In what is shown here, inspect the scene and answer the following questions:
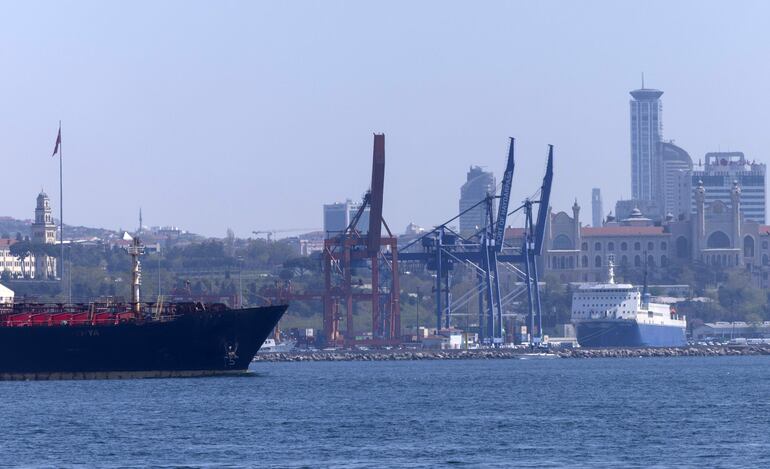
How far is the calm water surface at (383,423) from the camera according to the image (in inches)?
2104

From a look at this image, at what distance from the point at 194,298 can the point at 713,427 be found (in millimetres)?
87895

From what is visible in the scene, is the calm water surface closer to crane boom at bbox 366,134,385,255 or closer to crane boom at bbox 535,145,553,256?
crane boom at bbox 366,134,385,255

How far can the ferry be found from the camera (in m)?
174

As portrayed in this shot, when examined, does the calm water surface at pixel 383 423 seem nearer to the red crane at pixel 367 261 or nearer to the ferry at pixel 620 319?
the red crane at pixel 367 261

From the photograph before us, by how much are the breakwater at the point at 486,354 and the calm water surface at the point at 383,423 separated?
5578cm

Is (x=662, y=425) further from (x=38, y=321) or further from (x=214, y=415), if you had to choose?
(x=38, y=321)

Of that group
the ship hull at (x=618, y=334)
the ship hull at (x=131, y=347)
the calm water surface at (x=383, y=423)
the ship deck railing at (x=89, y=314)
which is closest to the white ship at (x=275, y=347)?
the ship hull at (x=618, y=334)

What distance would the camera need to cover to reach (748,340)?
616ft

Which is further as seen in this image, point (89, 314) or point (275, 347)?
point (275, 347)

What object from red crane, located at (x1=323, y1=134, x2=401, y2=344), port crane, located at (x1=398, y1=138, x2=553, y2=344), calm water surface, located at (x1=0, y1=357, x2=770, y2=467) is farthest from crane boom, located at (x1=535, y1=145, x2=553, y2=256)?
calm water surface, located at (x1=0, y1=357, x2=770, y2=467)

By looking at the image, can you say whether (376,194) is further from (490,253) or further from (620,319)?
(620,319)

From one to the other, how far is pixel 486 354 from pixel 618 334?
23883 millimetres

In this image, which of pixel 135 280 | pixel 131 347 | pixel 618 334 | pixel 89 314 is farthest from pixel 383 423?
pixel 618 334

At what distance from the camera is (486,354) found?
154125mm
